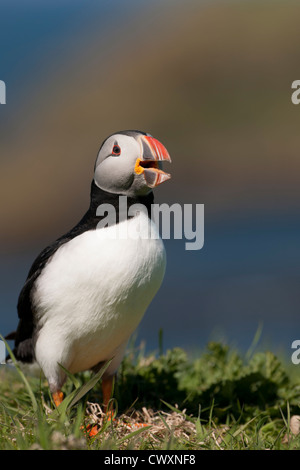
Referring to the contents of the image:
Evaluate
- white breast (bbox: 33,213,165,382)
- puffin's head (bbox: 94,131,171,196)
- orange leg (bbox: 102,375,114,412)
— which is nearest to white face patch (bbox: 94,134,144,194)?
puffin's head (bbox: 94,131,171,196)

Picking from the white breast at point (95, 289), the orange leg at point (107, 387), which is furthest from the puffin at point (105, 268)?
the orange leg at point (107, 387)

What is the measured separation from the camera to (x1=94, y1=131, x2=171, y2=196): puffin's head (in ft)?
12.3

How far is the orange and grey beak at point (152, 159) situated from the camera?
12.2ft

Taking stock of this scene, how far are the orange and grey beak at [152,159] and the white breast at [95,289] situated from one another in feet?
0.96

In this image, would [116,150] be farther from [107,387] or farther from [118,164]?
[107,387]

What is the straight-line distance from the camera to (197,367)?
203 inches

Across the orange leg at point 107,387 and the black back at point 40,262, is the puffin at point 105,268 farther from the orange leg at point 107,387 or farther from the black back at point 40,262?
the orange leg at point 107,387

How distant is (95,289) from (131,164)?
788mm

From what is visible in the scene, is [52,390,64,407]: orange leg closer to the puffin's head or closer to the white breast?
the white breast

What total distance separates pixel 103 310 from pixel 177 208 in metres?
0.94

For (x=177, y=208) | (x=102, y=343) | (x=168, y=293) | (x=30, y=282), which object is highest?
(x=177, y=208)
